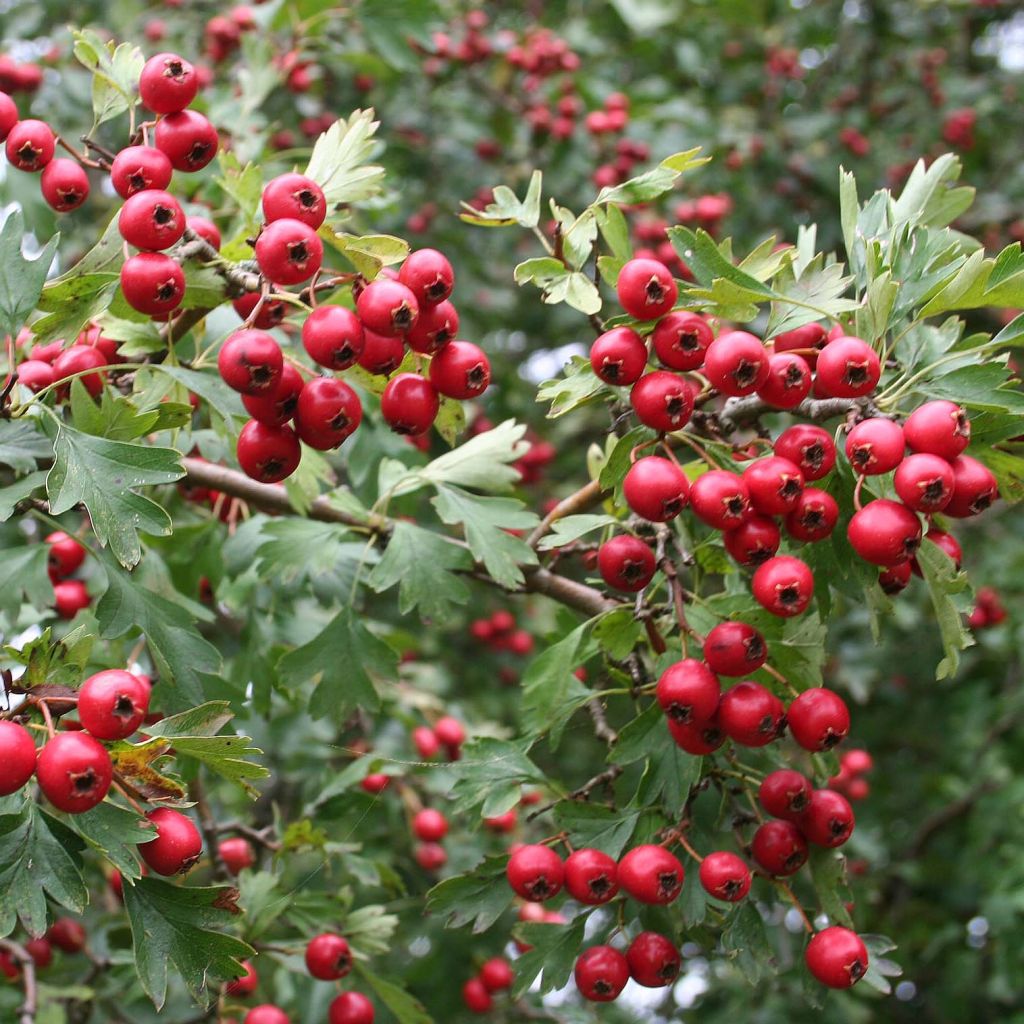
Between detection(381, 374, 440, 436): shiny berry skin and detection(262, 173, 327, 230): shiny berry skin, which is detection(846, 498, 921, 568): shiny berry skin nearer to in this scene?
detection(381, 374, 440, 436): shiny berry skin

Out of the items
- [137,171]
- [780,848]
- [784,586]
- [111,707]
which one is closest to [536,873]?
[780,848]

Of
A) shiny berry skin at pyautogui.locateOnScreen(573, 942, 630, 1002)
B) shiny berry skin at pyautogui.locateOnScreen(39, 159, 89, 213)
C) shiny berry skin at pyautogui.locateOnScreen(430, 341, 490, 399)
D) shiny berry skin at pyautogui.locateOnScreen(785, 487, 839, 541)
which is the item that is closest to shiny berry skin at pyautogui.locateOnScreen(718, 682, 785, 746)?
shiny berry skin at pyautogui.locateOnScreen(785, 487, 839, 541)

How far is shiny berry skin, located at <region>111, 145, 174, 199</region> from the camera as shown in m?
1.54

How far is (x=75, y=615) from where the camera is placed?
7.13 ft

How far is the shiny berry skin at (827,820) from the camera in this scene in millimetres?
1620

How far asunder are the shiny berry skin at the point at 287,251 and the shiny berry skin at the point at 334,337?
62mm

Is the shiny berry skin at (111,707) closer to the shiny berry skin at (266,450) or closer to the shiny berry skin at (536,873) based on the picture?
the shiny berry skin at (266,450)

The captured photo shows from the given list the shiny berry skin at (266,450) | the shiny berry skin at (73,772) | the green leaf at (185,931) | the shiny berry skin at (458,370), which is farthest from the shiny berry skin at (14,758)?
the shiny berry skin at (458,370)

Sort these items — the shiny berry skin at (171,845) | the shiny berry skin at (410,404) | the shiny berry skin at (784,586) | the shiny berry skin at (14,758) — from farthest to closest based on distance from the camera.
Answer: the shiny berry skin at (410,404)
the shiny berry skin at (784,586)
the shiny berry skin at (171,845)
the shiny berry skin at (14,758)

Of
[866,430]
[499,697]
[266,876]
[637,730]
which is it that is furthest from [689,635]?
[499,697]

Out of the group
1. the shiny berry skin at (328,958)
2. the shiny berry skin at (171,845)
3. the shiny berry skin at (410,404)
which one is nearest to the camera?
the shiny berry skin at (171,845)

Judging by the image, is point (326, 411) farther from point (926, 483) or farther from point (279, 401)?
point (926, 483)

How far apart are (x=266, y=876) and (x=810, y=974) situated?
1.05 m

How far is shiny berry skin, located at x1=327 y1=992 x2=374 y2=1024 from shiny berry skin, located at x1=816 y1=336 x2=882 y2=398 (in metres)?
1.47
